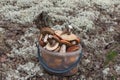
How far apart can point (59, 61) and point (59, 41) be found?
0.29 meters

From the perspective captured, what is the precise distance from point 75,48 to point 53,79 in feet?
1.88

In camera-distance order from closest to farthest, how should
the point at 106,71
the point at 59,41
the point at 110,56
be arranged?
the point at 59,41, the point at 106,71, the point at 110,56

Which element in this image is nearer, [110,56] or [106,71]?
[106,71]

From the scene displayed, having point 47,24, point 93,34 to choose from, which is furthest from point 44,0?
point 93,34

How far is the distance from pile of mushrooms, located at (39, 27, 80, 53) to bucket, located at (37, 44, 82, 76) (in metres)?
0.07

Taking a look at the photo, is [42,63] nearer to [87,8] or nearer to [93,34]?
[93,34]

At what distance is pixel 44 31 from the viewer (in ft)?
15.2

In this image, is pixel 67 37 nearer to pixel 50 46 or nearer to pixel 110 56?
pixel 50 46

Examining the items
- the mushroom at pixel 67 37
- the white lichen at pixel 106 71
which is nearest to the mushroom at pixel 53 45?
the mushroom at pixel 67 37

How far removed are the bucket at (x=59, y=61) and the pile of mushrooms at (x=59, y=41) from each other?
7 cm

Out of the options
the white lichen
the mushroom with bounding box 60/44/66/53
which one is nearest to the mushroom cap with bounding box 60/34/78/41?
the mushroom with bounding box 60/44/66/53

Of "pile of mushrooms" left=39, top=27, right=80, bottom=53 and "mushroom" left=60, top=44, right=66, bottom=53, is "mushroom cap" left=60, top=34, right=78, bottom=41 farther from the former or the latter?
"mushroom" left=60, top=44, right=66, bottom=53

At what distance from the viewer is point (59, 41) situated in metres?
4.53

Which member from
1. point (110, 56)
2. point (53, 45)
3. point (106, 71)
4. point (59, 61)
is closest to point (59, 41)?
point (53, 45)
